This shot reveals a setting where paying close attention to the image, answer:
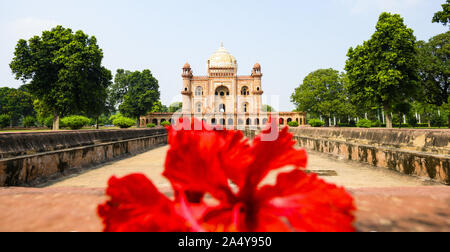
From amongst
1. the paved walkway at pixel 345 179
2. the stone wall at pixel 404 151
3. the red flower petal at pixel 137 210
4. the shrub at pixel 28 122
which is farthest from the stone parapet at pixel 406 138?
the shrub at pixel 28 122

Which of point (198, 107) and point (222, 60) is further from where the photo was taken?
point (222, 60)

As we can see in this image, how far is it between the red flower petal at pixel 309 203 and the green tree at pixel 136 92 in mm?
36487

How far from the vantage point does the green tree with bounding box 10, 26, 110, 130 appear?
53.3ft

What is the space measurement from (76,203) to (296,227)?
0.73 metres

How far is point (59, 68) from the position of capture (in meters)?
17.0

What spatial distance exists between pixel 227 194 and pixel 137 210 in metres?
0.12

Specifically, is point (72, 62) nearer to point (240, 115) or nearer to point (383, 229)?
point (383, 229)

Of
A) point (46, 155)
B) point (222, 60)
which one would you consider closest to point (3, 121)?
point (222, 60)

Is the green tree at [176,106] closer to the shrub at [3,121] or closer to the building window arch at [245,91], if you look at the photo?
the building window arch at [245,91]

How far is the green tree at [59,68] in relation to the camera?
16234 millimetres

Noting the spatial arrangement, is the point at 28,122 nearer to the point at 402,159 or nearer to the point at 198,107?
the point at 198,107

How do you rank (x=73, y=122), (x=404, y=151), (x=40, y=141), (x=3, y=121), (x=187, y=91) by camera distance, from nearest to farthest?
(x=404, y=151)
(x=40, y=141)
(x=73, y=122)
(x=3, y=121)
(x=187, y=91)

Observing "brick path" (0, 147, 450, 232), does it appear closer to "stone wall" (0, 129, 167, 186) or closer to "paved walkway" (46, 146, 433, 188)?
"paved walkway" (46, 146, 433, 188)
